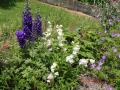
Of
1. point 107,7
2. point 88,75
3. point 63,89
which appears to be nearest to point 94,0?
point 107,7

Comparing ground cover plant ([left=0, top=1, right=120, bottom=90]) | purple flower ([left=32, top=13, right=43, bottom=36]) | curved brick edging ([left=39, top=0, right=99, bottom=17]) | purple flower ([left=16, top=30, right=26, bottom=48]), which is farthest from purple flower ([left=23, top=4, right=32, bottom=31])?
curved brick edging ([left=39, top=0, right=99, bottom=17])

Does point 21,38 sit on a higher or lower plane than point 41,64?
higher

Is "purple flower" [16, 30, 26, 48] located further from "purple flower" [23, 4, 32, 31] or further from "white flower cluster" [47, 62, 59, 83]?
"white flower cluster" [47, 62, 59, 83]

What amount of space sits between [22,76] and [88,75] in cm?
158

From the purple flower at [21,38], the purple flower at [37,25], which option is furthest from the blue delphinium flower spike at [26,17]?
the purple flower at [21,38]

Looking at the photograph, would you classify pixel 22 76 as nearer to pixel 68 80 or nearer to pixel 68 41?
pixel 68 80

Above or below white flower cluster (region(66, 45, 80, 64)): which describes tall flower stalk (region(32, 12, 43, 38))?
above

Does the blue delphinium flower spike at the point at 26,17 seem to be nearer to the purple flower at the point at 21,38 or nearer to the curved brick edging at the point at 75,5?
the purple flower at the point at 21,38

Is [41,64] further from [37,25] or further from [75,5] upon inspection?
[75,5]

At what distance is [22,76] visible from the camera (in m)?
6.36

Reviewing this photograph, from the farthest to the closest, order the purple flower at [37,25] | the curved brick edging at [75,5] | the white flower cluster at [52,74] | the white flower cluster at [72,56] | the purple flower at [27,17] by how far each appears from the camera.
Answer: the curved brick edging at [75,5] < the purple flower at [37,25] < the purple flower at [27,17] < the white flower cluster at [72,56] < the white flower cluster at [52,74]

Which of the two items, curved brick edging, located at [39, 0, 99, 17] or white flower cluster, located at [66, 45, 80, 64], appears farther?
curved brick edging, located at [39, 0, 99, 17]

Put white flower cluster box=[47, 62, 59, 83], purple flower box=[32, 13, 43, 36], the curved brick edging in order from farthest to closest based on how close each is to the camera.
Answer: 1. the curved brick edging
2. purple flower box=[32, 13, 43, 36]
3. white flower cluster box=[47, 62, 59, 83]

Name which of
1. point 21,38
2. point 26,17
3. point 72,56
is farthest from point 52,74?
point 26,17
